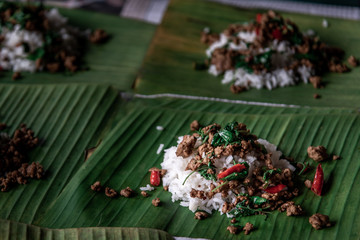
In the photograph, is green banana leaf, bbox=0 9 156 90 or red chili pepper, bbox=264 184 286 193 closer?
red chili pepper, bbox=264 184 286 193

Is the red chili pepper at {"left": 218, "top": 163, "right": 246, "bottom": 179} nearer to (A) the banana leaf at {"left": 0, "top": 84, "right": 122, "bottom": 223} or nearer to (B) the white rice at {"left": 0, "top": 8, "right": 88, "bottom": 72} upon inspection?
(A) the banana leaf at {"left": 0, "top": 84, "right": 122, "bottom": 223}

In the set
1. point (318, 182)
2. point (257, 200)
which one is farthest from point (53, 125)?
point (318, 182)

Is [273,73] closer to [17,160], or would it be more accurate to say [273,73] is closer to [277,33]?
[277,33]

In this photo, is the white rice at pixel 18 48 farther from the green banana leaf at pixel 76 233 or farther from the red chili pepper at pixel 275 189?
the red chili pepper at pixel 275 189

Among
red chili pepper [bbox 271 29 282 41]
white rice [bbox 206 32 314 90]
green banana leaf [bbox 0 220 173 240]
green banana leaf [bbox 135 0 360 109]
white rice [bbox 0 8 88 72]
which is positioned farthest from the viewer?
white rice [bbox 0 8 88 72]

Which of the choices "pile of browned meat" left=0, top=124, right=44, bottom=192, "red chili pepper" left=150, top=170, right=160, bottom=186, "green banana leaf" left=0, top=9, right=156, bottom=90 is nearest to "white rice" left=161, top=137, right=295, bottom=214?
"red chili pepper" left=150, top=170, right=160, bottom=186

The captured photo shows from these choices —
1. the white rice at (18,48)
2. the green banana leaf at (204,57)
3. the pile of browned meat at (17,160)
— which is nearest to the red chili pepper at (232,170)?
the green banana leaf at (204,57)
